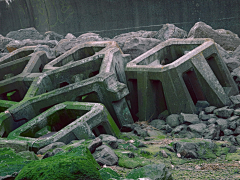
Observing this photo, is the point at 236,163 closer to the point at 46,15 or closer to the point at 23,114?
the point at 23,114

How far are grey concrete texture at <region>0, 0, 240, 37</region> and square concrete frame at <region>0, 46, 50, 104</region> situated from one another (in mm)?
5583

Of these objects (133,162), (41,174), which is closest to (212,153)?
(133,162)

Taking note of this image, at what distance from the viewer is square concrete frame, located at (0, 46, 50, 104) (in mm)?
7070

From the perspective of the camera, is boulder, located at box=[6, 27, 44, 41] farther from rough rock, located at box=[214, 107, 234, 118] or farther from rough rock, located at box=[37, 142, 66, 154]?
rough rock, located at box=[214, 107, 234, 118]

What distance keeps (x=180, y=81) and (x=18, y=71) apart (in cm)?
537

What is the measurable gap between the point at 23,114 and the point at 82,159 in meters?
3.65

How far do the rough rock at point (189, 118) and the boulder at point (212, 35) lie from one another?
361cm

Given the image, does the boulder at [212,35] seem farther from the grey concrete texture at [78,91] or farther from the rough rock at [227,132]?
the rough rock at [227,132]

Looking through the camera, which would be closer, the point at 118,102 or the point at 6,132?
the point at 6,132

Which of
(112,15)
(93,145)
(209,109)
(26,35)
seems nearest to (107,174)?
(93,145)

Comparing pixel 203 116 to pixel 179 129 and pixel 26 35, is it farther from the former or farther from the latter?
pixel 26 35

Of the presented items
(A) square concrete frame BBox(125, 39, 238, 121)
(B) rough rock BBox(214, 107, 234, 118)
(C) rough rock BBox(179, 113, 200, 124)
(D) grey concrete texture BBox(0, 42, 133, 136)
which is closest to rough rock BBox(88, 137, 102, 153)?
(D) grey concrete texture BBox(0, 42, 133, 136)

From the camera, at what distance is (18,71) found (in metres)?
8.31

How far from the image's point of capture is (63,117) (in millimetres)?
5492
